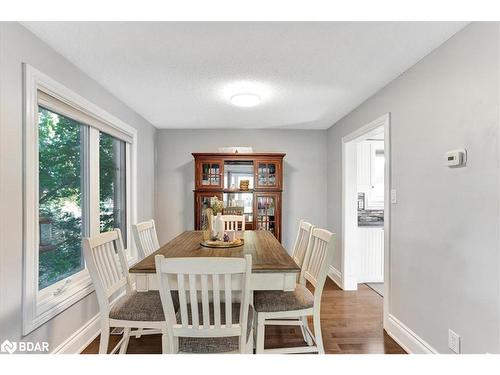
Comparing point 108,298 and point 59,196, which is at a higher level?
point 59,196

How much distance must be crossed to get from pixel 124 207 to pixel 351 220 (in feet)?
9.31

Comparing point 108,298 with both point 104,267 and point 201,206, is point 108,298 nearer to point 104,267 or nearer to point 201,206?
point 104,267

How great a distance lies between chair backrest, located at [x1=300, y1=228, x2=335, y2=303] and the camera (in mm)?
1736

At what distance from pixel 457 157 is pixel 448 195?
27cm

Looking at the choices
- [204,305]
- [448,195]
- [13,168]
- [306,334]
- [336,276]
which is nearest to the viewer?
[204,305]

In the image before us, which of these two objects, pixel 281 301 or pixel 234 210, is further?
pixel 234 210

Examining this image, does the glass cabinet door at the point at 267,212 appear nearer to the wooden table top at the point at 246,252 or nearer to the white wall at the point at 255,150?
the white wall at the point at 255,150

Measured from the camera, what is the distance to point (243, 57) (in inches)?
78.5

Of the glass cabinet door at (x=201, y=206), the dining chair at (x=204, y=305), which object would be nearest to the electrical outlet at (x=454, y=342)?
the dining chair at (x=204, y=305)

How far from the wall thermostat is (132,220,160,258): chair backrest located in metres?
2.31

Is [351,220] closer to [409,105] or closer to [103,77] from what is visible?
[409,105]

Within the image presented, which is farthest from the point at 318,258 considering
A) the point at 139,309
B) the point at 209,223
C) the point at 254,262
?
the point at 139,309

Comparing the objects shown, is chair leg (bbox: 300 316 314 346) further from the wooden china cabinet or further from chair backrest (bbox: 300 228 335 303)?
the wooden china cabinet

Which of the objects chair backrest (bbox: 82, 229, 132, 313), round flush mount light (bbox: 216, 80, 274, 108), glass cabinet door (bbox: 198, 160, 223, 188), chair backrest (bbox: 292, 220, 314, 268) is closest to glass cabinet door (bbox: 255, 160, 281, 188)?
glass cabinet door (bbox: 198, 160, 223, 188)
